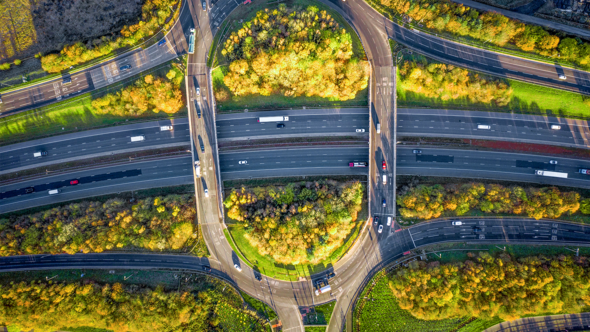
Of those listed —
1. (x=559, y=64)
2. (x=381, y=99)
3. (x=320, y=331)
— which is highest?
(x=559, y=64)

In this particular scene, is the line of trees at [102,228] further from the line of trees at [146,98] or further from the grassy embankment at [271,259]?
the line of trees at [146,98]


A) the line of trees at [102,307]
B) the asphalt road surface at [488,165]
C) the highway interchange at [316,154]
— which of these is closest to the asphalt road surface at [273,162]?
the highway interchange at [316,154]

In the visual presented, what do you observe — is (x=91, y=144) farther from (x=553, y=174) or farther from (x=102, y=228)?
(x=553, y=174)

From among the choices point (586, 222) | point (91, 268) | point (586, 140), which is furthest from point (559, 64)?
point (91, 268)

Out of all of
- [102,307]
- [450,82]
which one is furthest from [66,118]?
[450,82]

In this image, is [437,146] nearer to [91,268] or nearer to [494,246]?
[494,246]
